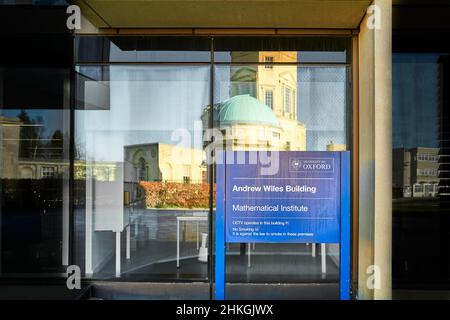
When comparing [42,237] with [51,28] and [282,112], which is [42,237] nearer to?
[51,28]

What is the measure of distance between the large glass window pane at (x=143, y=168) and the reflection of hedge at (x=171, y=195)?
0.05 feet

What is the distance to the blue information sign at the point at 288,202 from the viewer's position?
20.2 feet

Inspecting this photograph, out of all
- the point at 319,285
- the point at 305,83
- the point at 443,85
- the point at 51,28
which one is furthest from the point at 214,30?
the point at 319,285

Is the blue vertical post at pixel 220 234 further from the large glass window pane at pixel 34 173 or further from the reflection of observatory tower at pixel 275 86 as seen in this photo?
the large glass window pane at pixel 34 173

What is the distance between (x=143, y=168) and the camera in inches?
268

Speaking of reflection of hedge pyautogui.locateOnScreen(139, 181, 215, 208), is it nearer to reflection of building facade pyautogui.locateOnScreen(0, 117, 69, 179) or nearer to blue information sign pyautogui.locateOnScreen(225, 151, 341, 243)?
blue information sign pyautogui.locateOnScreen(225, 151, 341, 243)

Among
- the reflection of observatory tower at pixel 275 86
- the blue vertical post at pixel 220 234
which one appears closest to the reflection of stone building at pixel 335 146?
the reflection of observatory tower at pixel 275 86

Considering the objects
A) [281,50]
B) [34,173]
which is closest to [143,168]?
[34,173]

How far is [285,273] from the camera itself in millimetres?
6676

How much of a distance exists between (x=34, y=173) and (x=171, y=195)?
232cm

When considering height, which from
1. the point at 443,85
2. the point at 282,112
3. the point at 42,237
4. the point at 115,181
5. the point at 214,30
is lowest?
the point at 42,237

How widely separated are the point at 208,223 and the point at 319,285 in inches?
79.1

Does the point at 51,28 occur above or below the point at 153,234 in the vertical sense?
above
